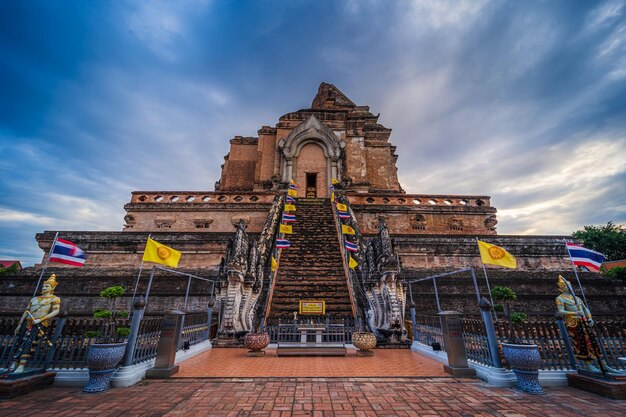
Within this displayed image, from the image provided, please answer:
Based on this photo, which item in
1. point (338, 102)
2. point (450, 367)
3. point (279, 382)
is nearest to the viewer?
point (279, 382)

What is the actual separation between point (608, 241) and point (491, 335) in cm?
3757

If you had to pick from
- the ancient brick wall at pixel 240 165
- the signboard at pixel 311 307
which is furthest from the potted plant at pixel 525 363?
the ancient brick wall at pixel 240 165

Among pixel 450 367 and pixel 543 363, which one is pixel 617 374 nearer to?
pixel 543 363

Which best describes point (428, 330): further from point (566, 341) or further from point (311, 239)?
point (311, 239)

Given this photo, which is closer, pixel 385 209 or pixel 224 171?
pixel 385 209

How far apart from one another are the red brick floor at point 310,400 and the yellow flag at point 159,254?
270 centimetres

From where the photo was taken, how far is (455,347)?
561 cm

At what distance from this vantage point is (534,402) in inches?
162

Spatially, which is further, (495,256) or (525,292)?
(525,292)

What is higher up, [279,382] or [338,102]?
[338,102]

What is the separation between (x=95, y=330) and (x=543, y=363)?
9048mm

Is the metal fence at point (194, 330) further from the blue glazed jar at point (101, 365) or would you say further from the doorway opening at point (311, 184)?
the doorway opening at point (311, 184)

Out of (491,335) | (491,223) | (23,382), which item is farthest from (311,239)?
(491,223)

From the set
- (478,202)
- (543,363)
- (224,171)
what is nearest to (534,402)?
(543,363)
